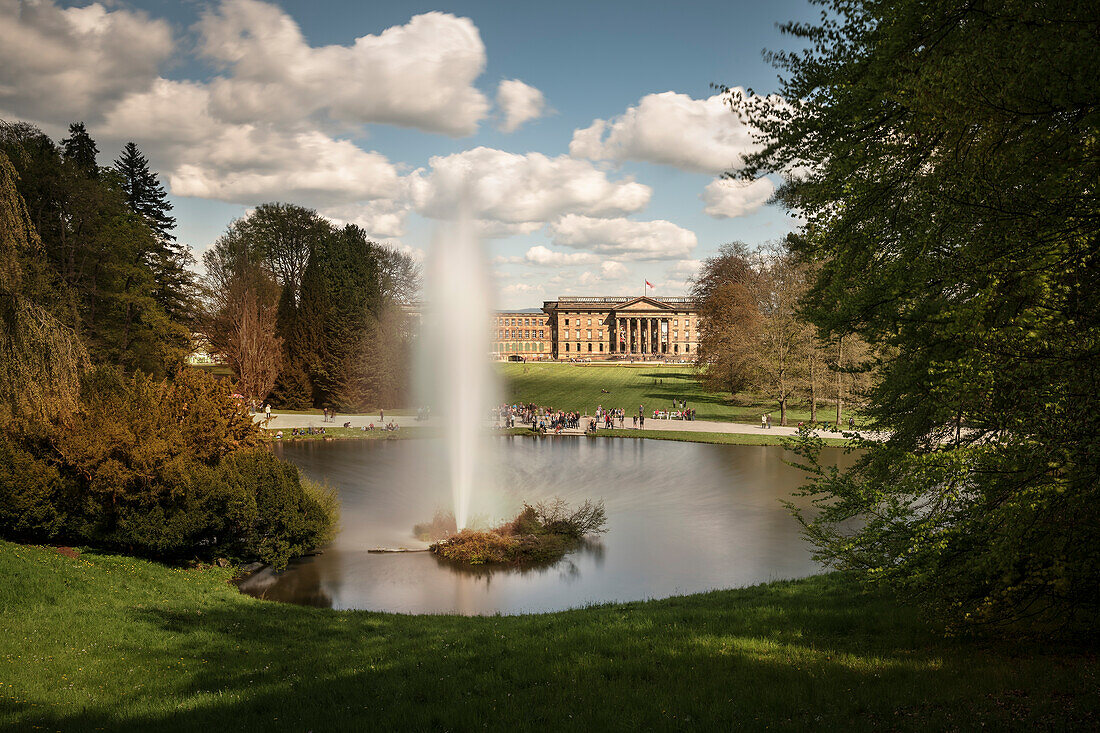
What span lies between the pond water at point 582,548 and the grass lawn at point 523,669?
9.92 ft

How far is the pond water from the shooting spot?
15164 millimetres

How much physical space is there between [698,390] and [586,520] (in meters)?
49.2

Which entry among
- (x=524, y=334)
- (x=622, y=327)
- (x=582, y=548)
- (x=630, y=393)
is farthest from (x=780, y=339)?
(x=524, y=334)

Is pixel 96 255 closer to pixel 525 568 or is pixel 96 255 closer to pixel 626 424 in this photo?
pixel 525 568

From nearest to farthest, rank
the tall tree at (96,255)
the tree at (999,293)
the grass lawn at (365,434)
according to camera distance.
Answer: the tree at (999,293)
the tall tree at (96,255)
the grass lawn at (365,434)

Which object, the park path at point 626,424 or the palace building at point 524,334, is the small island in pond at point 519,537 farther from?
the palace building at point 524,334

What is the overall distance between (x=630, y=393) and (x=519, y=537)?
47131mm

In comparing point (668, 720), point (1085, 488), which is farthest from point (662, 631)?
point (1085, 488)

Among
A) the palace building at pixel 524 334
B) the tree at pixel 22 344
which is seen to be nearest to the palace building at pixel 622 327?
the palace building at pixel 524 334

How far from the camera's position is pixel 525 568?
17.1m

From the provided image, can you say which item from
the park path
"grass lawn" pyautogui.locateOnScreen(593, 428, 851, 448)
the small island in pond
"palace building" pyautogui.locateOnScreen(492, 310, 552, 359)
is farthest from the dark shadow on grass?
"palace building" pyautogui.locateOnScreen(492, 310, 552, 359)

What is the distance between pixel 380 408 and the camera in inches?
2080

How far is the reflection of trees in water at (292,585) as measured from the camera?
14.8 m

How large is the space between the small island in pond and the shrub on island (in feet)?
12.3
